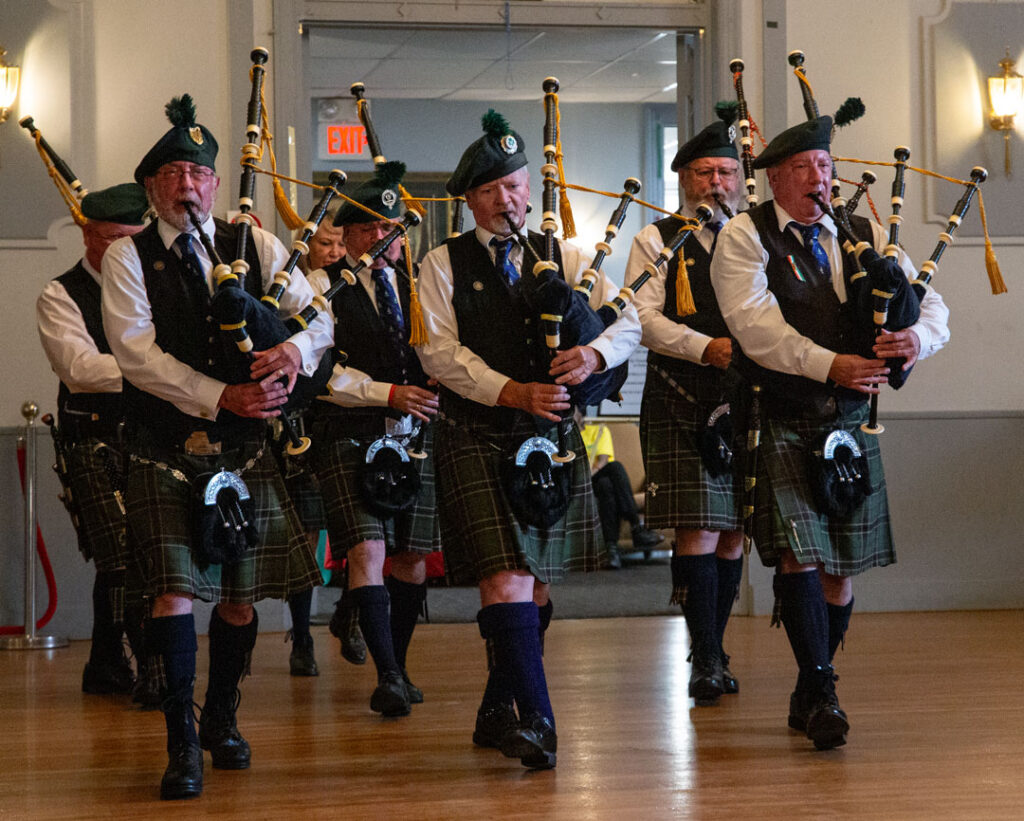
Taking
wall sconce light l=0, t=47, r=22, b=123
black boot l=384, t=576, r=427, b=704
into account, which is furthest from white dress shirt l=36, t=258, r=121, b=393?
wall sconce light l=0, t=47, r=22, b=123

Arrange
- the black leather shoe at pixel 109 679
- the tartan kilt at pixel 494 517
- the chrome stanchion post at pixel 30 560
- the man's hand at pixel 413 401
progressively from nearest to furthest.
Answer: the tartan kilt at pixel 494 517 < the man's hand at pixel 413 401 < the black leather shoe at pixel 109 679 < the chrome stanchion post at pixel 30 560

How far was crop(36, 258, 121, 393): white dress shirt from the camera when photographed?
3.61 metres

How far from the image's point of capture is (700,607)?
11.9 ft

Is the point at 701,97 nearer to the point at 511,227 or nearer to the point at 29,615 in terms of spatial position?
the point at 511,227

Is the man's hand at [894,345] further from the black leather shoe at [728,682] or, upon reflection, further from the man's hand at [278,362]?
the man's hand at [278,362]

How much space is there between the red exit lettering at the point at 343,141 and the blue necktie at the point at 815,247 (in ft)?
20.0

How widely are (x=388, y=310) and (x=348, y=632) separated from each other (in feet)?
3.10

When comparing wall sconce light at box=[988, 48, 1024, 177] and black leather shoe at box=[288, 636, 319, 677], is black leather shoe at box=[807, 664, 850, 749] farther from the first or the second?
wall sconce light at box=[988, 48, 1024, 177]

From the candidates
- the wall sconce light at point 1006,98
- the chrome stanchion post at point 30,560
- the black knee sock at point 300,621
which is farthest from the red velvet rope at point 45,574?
the wall sconce light at point 1006,98

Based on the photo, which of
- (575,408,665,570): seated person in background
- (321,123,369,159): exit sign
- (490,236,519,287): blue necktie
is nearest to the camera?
(490,236,519,287): blue necktie

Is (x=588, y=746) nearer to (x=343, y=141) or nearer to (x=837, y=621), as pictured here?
(x=837, y=621)

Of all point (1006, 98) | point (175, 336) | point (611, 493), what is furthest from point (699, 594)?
point (611, 493)

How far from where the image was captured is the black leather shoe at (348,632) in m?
3.74

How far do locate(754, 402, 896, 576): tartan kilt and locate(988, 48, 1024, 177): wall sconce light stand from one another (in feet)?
9.05
